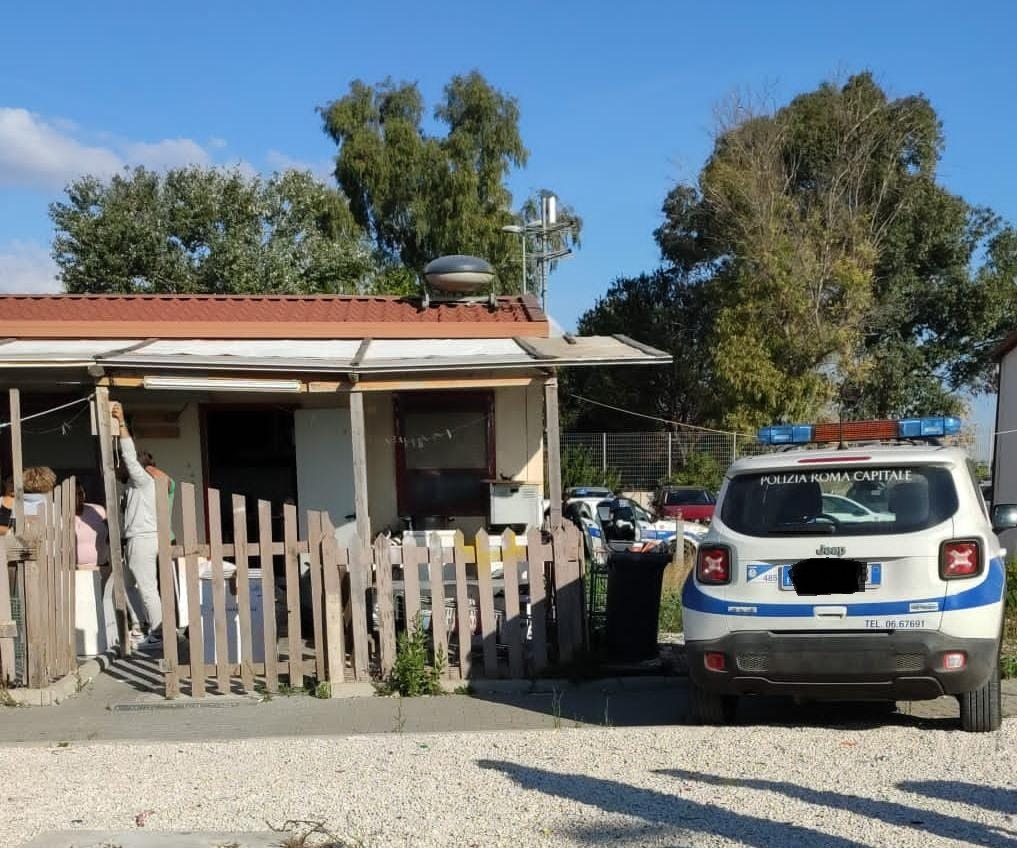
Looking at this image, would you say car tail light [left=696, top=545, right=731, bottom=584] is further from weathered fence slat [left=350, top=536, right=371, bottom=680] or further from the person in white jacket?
the person in white jacket

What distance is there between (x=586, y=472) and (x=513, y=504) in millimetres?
15502

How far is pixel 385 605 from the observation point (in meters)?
7.30

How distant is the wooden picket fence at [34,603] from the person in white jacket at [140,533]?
1.08 meters

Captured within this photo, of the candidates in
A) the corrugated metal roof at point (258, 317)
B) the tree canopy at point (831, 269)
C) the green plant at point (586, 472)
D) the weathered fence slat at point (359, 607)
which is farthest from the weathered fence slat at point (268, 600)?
the tree canopy at point (831, 269)

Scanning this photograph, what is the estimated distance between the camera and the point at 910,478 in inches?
217

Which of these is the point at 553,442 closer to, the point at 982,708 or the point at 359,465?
the point at 359,465

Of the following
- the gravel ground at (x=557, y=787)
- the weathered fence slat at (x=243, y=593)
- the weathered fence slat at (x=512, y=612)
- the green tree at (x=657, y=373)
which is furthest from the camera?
the green tree at (x=657, y=373)

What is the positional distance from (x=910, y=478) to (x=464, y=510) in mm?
6353

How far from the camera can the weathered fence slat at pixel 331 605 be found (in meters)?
7.23

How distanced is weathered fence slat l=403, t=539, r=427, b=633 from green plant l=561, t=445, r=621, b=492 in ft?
60.6

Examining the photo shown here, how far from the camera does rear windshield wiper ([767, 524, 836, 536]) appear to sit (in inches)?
214

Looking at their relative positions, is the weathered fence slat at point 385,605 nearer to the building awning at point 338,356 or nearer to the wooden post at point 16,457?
the building awning at point 338,356

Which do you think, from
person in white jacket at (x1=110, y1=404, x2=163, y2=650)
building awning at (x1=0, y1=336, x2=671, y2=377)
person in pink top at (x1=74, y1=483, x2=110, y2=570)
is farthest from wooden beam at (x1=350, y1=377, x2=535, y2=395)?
person in pink top at (x1=74, y1=483, x2=110, y2=570)

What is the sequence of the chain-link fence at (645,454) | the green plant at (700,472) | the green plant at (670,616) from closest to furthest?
the green plant at (670,616) < the green plant at (700,472) < the chain-link fence at (645,454)
